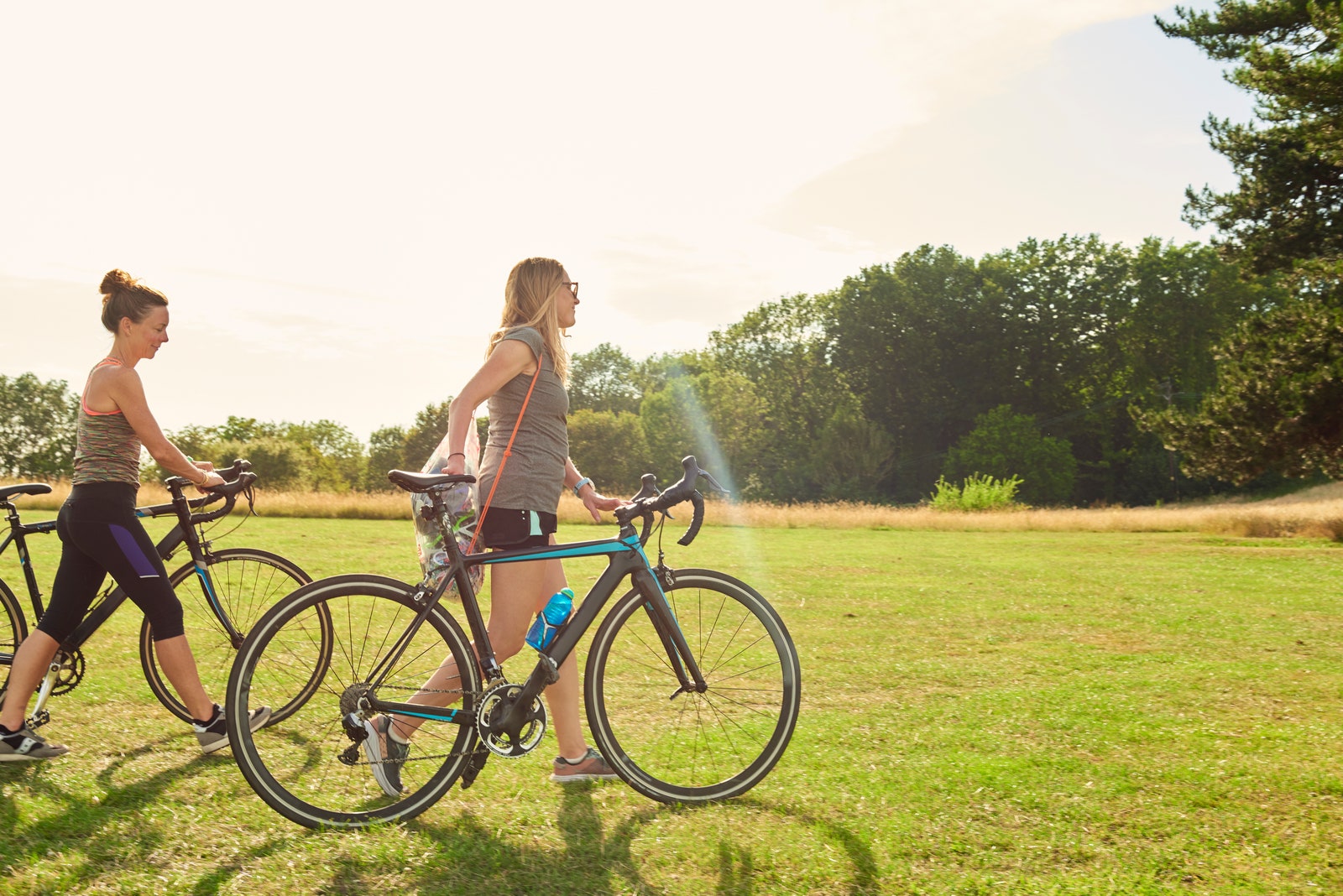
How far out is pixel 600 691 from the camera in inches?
156

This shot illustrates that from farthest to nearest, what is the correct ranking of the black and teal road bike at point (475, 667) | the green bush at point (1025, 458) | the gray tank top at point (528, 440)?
1. the green bush at point (1025, 458)
2. the gray tank top at point (528, 440)
3. the black and teal road bike at point (475, 667)

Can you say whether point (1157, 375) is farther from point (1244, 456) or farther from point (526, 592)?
point (526, 592)

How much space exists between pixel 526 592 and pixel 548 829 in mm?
896

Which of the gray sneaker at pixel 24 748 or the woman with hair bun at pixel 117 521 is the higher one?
the woman with hair bun at pixel 117 521

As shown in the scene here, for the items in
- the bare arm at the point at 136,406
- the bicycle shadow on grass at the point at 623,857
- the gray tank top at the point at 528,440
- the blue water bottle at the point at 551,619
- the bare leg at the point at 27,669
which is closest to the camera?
the bicycle shadow on grass at the point at 623,857

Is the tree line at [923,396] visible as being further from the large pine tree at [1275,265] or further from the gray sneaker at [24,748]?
the gray sneaker at [24,748]

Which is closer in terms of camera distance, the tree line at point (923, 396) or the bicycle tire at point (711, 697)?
the bicycle tire at point (711, 697)

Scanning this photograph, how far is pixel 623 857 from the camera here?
349cm

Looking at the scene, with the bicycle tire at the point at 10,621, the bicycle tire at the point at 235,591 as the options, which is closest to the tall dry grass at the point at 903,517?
the bicycle tire at the point at 235,591

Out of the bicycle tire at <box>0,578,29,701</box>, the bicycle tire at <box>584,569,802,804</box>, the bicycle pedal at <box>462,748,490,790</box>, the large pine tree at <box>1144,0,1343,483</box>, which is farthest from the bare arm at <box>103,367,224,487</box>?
the large pine tree at <box>1144,0,1343,483</box>

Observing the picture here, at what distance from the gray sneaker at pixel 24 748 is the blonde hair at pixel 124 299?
184 cm

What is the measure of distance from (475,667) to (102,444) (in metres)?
1.91

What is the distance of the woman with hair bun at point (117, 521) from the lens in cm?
427

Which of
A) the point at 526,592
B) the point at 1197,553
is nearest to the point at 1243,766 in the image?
the point at 526,592
